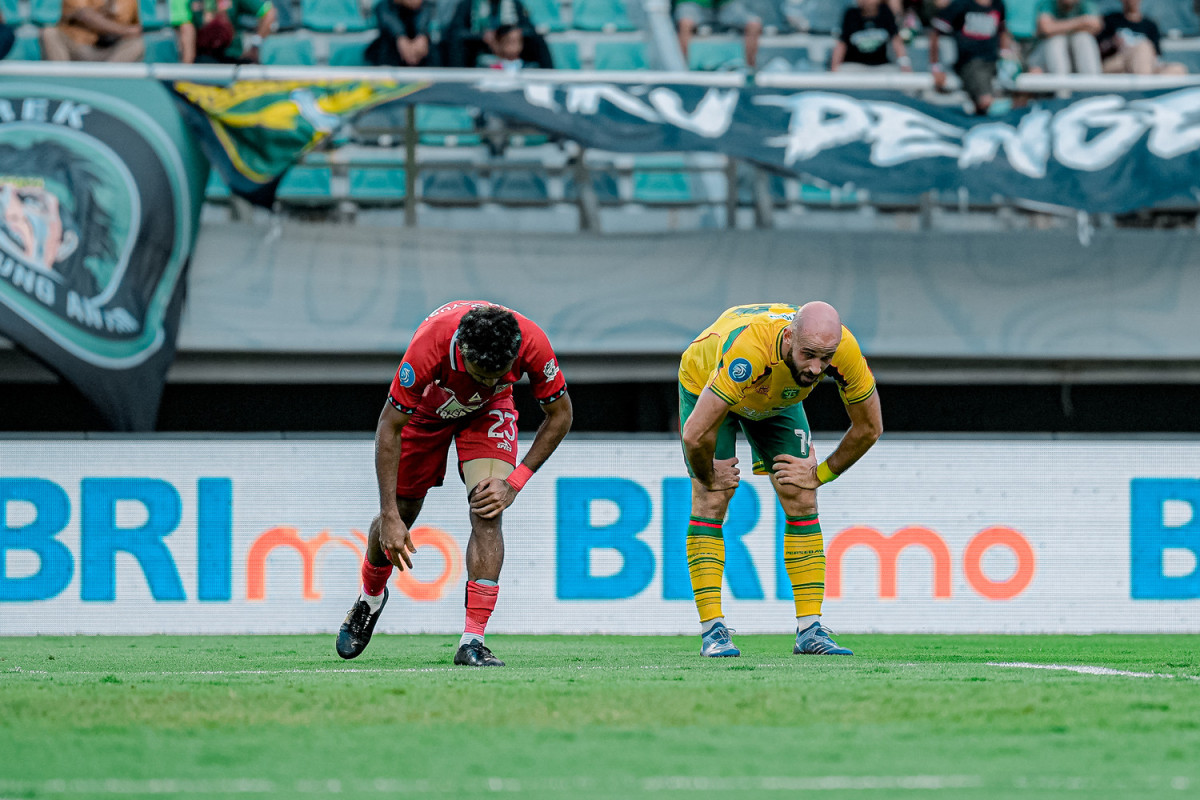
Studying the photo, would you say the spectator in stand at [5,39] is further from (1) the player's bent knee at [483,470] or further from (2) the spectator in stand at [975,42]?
(1) the player's bent knee at [483,470]

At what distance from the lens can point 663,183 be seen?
1259cm

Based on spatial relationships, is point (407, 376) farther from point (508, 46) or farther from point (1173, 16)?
point (1173, 16)

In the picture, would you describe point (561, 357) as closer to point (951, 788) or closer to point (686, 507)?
point (686, 507)

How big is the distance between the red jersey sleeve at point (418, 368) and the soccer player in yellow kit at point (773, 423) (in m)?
1.05

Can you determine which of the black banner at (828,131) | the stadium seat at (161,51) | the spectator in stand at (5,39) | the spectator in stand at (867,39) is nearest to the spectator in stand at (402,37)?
the black banner at (828,131)

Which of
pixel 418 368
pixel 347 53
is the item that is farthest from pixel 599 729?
pixel 347 53

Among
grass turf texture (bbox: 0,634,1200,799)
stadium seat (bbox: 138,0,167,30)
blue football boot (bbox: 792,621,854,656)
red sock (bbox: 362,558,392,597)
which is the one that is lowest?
blue football boot (bbox: 792,621,854,656)

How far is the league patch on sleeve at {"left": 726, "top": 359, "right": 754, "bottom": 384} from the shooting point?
6.00 meters

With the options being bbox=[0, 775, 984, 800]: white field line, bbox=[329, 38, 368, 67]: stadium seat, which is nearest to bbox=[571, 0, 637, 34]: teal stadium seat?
bbox=[329, 38, 368, 67]: stadium seat

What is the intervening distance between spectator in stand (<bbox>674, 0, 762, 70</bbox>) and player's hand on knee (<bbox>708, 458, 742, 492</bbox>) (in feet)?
23.7

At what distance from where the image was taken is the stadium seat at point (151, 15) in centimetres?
1280

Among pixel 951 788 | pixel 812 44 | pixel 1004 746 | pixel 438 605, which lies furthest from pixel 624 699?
pixel 812 44

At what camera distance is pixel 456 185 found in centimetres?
1232

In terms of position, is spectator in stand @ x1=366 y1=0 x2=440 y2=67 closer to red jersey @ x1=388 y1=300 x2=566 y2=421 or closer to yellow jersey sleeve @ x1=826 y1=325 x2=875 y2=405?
red jersey @ x1=388 y1=300 x2=566 y2=421
